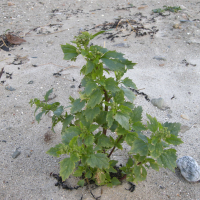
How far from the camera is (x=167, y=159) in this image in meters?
1.50

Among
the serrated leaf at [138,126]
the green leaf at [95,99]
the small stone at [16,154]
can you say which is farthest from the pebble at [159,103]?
the small stone at [16,154]

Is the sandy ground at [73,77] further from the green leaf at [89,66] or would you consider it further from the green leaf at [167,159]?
the green leaf at [89,66]

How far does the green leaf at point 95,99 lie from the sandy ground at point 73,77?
1.14 meters

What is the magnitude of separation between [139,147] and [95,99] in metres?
0.52

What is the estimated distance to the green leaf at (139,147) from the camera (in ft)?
5.06

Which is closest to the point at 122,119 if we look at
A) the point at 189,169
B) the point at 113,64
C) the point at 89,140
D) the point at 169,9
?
the point at 89,140

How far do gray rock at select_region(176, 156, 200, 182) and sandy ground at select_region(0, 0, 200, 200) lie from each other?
0.31 feet

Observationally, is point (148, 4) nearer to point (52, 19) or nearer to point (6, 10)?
point (52, 19)

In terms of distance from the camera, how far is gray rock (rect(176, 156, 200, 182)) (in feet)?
6.98

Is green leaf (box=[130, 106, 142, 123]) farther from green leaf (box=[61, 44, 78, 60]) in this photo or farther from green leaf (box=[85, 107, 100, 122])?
green leaf (box=[61, 44, 78, 60])

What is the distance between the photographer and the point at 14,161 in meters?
2.43

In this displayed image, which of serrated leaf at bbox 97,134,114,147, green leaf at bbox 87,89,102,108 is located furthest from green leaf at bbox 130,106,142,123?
green leaf at bbox 87,89,102,108

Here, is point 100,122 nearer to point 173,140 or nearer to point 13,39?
point 173,140

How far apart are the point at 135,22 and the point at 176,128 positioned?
15.0 ft
